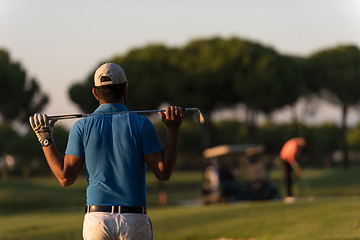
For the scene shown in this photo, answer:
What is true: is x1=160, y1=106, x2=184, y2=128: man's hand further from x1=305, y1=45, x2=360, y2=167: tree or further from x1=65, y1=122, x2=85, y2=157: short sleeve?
x1=305, y1=45, x2=360, y2=167: tree

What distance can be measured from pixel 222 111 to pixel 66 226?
116 feet

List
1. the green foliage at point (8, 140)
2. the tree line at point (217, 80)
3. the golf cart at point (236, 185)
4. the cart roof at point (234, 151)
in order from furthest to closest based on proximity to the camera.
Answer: the green foliage at point (8, 140), the tree line at point (217, 80), the cart roof at point (234, 151), the golf cart at point (236, 185)

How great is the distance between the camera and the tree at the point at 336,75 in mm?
50938

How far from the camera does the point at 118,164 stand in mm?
3746

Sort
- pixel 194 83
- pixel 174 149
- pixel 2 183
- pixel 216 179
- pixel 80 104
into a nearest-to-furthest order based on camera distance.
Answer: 1. pixel 174 149
2. pixel 216 179
3. pixel 2 183
4. pixel 194 83
5. pixel 80 104

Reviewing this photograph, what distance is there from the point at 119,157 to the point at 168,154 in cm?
29

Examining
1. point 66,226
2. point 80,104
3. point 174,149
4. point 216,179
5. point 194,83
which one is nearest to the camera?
point 174,149

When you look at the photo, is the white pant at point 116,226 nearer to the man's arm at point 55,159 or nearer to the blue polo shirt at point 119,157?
the blue polo shirt at point 119,157

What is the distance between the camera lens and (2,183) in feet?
129

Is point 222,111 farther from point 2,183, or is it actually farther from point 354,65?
point 2,183

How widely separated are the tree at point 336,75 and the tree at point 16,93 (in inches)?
864

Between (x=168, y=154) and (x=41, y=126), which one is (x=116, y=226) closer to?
(x=168, y=154)

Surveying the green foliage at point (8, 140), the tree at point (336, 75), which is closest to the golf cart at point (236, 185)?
the tree at point (336, 75)

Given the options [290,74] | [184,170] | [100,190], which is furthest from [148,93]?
[100,190]
